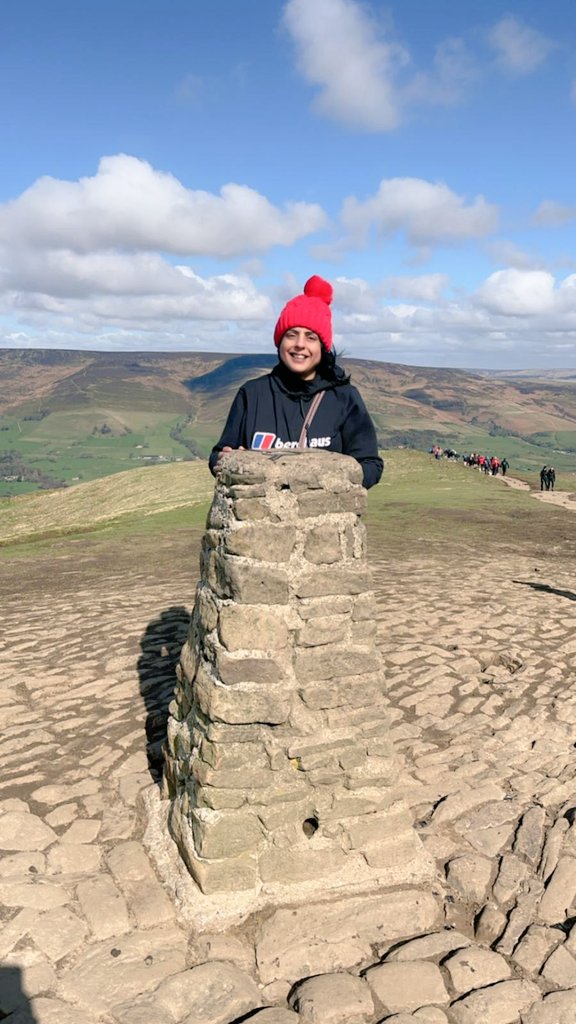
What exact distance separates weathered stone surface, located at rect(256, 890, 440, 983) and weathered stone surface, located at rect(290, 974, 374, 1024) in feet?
0.43

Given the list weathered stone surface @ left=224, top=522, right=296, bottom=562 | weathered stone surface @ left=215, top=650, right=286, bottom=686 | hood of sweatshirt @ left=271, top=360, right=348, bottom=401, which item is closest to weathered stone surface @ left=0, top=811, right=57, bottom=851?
weathered stone surface @ left=215, top=650, right=286, bottom=686

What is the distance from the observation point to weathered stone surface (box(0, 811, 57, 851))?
206 inches

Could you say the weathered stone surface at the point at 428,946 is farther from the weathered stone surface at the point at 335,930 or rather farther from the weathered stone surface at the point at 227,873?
the weathered stone surface at the point at 227,873

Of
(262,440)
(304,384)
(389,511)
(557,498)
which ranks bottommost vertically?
(557,498)

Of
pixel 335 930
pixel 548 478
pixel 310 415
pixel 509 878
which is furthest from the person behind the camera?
pixel 548 478

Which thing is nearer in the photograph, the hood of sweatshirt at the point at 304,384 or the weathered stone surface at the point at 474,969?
the weathered stone surface at the point at 474,969

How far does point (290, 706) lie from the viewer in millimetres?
4746

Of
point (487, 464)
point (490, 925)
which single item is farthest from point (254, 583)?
point (487, 464)

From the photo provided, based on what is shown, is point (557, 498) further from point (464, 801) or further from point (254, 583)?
point (254, 583)

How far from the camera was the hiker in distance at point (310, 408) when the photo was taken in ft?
17.4

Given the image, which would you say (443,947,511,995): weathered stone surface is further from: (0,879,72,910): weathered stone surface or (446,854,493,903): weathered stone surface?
(0,879,72,910): weathered stone surface

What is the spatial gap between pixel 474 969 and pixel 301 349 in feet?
14.9

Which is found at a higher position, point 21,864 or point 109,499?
point 21,864

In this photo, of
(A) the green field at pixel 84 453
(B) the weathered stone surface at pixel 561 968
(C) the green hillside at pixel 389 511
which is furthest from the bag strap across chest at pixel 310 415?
(A) the green field at pixel 84 453
